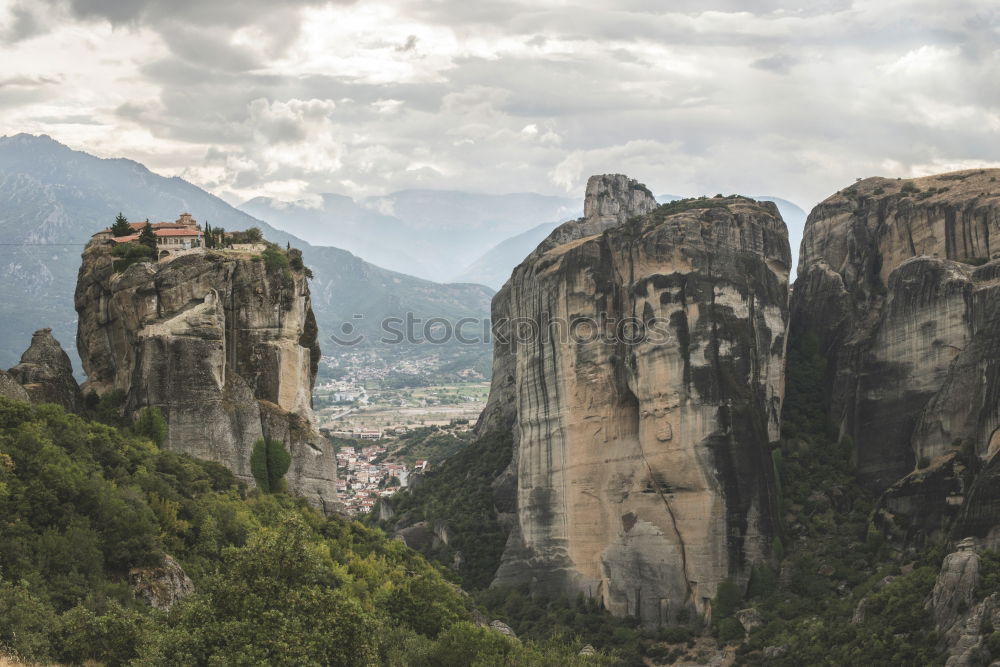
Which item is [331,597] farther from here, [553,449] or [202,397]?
[553,449]

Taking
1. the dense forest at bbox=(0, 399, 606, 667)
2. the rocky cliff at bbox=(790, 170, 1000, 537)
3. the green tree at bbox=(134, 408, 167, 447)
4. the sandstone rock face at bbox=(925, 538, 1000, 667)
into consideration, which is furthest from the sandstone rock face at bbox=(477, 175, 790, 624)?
the green tree at bbox=(134, 408, 167, 447)

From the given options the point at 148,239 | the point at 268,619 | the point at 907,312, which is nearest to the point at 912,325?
the point at 907,312

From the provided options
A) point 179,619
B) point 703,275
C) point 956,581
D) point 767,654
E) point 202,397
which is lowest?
point 767,654

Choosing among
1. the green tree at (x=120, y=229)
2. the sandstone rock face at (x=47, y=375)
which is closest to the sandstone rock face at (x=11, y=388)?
the sandstone rock face at (x=47, y=375)

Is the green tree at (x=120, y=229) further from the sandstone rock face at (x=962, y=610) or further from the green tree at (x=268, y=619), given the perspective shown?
the sandstone rock face at (x=962, y=610)

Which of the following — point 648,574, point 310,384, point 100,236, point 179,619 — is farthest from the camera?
point 648,574

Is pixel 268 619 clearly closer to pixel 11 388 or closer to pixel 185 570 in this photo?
pixel 185 570

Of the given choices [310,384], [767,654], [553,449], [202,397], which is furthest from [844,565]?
[202,397]
